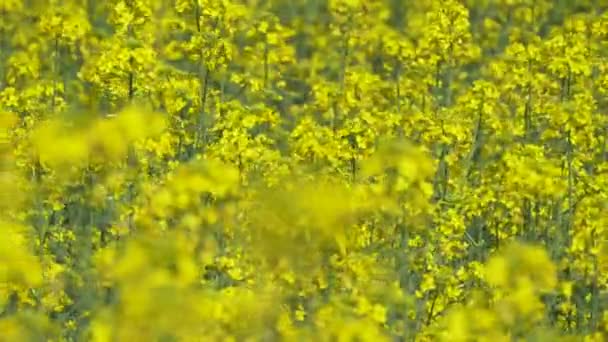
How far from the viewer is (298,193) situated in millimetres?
5375

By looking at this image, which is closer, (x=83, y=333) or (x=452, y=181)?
(x=83, y=333)

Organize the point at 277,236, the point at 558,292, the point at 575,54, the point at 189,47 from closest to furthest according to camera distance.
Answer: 1. the point at 277,236
2. the point at 558,292
3. the point at 189,47
4. the point at 575,54

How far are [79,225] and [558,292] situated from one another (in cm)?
251

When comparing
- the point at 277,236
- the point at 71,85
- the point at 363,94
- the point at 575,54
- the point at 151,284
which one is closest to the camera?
the point at 151,284

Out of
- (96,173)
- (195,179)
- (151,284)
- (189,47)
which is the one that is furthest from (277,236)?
(189,47)

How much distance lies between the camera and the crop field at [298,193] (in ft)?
Answer: 16.8

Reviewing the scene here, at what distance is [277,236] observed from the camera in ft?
17.0

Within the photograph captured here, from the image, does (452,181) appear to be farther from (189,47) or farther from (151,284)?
(151,284)

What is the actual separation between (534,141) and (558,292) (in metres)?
2.36

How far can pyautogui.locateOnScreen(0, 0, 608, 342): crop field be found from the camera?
16.8 ft

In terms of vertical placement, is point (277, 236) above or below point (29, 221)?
above

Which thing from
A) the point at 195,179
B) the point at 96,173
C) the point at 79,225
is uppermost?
the point at 195,179

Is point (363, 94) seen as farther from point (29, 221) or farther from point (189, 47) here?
point (29, 221)

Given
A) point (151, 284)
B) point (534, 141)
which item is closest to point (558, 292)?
point (534, 141)
